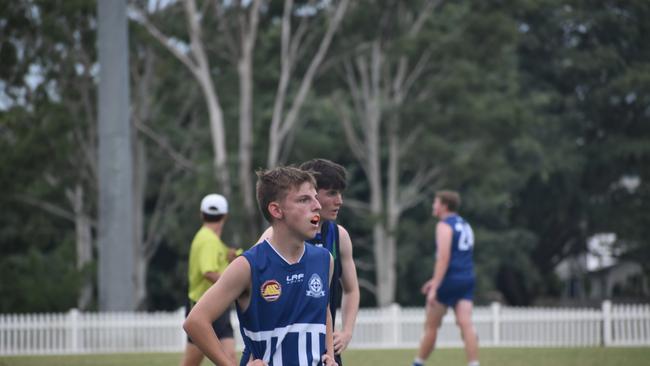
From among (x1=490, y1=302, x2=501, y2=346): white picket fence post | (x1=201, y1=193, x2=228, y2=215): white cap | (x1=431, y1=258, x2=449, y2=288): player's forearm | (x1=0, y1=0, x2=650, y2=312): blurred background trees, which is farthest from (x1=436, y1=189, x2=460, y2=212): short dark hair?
(x1=0, y1=0, x2=650, y2=312): blurred background trees

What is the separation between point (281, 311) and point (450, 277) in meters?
7.40

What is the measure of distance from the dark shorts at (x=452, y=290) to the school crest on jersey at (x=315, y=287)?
7.21 m

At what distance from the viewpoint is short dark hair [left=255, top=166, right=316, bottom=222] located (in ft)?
17.1

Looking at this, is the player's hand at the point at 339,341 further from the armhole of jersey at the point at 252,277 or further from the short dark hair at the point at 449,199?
the short dark hair at the point at 449,199

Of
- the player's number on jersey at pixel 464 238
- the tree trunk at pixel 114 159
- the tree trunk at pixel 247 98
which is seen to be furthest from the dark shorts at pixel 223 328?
the tree trunk at pixel 247 98

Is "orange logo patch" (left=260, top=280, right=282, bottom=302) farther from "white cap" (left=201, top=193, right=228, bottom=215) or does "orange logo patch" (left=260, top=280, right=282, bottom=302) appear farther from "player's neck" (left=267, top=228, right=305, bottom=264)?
"white cap" (left=201, top=193, right=228, bottom=215)

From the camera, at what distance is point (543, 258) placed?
4516cm

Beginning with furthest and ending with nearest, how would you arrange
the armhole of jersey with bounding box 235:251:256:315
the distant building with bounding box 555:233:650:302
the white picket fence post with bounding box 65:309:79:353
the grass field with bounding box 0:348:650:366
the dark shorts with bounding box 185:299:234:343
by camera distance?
the distant building with bounding box 555:233:650:302 → the white picket fence post with bounding box 65:309:79:353 → the grass field with bounding box 0:348:650:366 → the dark shorts with bounding box 185:299:234:343 → the armhole of jersey with bounding box 235:251:256:315

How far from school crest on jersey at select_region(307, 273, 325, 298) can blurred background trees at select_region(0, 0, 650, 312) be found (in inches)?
958

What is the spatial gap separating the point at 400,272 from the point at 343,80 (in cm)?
674

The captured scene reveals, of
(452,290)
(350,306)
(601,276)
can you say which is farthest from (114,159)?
(601,276)

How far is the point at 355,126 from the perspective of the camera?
38062mm

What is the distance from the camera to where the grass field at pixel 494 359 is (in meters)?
15.5

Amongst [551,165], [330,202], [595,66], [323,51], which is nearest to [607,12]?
[595,66]
